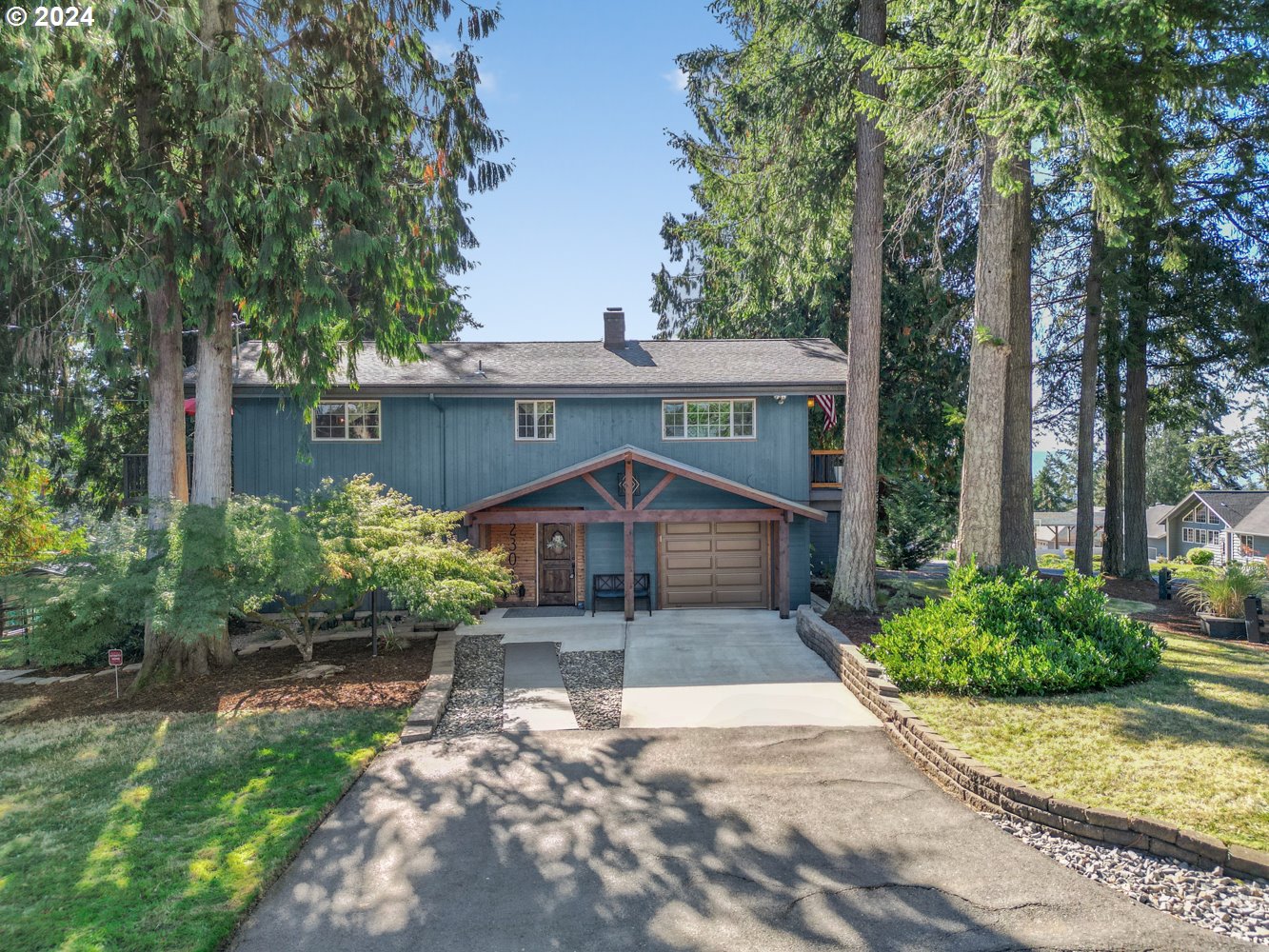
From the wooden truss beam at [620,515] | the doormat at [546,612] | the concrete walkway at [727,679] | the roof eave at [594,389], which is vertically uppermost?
the roof eave at [594,389]

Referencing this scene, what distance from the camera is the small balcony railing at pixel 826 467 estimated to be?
15.9 m

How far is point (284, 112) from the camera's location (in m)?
9.17

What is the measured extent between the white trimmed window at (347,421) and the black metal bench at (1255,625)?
1550cm

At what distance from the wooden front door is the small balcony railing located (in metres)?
5.84

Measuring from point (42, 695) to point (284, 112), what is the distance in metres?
8.33

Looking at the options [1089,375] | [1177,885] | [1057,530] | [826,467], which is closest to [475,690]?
[1177,885]

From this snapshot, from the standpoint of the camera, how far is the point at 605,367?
15.1 m

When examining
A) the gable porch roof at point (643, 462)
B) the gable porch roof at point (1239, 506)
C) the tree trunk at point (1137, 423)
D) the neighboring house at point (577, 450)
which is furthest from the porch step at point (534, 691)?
the gable porch roof at point (1239, 506)

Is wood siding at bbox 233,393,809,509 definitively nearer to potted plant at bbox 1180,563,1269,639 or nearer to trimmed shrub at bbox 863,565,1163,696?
trimmed shrub at bbox 863,565,1163,696

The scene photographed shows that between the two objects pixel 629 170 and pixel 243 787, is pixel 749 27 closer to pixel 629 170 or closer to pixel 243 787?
pixel 629 170

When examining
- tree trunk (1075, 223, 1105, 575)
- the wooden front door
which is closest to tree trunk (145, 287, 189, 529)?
the wooden front door

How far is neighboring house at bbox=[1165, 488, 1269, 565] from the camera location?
3378cm

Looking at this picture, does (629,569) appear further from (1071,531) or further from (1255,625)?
(1071,531)

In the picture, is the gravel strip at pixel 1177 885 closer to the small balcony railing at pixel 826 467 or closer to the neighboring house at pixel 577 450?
the neighboring house at pixel 577 450
